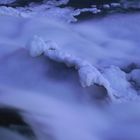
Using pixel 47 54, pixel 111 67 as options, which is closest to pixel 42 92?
pixel 47 54

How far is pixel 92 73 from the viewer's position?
6.83 feet

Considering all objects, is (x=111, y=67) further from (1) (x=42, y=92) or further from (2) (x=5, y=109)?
(2) (x=5, y=109)

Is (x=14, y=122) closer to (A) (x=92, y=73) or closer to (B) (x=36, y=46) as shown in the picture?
(A) (x=92, y=73)

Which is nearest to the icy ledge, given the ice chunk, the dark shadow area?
the ice chunk

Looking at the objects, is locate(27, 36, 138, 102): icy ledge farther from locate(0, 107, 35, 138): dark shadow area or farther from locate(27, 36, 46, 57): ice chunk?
locate(0, 107, 35, 138): dark shadow area

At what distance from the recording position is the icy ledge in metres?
2.08

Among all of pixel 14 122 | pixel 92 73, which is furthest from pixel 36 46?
pixel 14 122

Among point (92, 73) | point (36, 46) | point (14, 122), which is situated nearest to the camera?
point (14, 122)

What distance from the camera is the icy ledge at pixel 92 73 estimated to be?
2076 mm

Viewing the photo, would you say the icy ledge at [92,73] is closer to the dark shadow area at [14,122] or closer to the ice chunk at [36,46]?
the ice chunk at [36,46]

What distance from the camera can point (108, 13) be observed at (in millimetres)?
3031

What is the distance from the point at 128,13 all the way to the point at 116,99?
3.48ft

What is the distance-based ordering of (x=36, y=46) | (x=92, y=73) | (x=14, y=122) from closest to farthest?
(x=14, y=122) → (x=92, y=73) → (x=36, y=46)

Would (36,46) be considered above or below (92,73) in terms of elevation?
above
